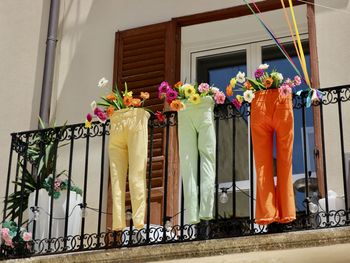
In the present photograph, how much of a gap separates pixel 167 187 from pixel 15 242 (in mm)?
1612

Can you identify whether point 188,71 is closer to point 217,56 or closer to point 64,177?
point 217,56

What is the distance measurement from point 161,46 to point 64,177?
5.81 feet

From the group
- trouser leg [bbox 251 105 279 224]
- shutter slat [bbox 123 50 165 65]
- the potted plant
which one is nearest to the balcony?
the potted plant

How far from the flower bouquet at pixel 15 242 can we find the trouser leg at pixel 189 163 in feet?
5.31

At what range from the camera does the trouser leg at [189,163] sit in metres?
7.94

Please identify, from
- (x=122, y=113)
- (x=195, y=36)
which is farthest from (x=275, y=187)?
(x=195, y=36)

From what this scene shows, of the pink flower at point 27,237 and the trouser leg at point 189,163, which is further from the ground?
the trouser leg at point 189,163

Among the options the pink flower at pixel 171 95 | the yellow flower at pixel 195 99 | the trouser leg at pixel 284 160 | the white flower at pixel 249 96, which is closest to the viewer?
the trouser leg at pixel 284 160

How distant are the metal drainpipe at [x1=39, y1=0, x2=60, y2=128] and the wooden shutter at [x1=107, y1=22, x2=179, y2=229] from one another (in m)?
0.79

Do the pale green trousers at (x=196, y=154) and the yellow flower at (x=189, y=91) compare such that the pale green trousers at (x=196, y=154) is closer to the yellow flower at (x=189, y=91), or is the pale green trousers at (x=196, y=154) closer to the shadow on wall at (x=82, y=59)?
the yellow flower at (x=189, y=91)

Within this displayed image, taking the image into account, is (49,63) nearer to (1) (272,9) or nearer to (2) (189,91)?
(1) (272,9)

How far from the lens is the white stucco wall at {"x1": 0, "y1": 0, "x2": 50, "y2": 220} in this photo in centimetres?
1054

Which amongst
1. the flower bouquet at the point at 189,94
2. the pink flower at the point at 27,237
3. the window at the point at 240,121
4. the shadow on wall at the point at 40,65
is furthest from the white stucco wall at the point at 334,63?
the shadow on wall at the point at 40,65

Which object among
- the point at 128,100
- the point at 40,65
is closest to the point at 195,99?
the point at 128,100
